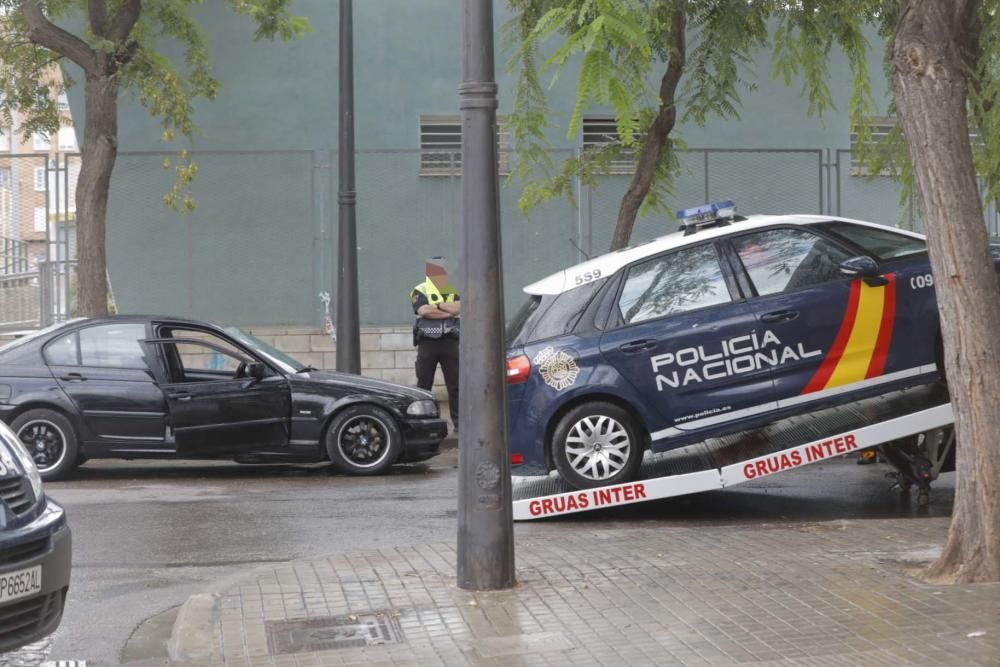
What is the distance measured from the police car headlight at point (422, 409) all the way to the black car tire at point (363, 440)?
195 millimetres

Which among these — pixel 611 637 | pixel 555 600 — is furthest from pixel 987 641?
pixel 555 600

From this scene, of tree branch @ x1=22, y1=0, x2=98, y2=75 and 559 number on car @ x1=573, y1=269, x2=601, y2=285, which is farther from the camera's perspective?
tree branch @ x1=22, y1=0, x2=98, y2=75

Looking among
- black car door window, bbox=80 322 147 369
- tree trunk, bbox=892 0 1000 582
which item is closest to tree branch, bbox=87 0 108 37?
black car door window, bbox=80 322 147 369

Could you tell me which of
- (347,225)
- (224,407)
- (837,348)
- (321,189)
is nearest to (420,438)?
(224,407)

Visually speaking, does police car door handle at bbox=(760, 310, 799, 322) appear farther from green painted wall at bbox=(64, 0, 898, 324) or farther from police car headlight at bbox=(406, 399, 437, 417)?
green painted wall at bbox=(64, 0, 898, 324)

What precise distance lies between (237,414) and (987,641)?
7.77 m

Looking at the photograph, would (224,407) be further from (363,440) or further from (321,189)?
(321,189)

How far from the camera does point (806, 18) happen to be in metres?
12.2

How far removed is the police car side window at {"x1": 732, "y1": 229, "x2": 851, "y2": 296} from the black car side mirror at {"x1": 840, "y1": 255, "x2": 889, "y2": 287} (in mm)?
124

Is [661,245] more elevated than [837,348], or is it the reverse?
[661,245]

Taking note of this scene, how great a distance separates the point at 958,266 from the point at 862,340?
9.15ft

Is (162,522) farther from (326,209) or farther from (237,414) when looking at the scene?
(326,209)

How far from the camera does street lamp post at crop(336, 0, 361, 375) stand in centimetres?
1574

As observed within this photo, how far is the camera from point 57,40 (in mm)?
15484
